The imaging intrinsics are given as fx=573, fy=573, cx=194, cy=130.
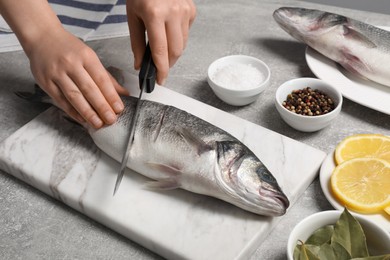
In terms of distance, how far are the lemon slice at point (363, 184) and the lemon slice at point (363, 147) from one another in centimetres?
6

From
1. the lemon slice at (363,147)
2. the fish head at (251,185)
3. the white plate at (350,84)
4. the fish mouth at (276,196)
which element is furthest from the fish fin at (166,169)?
the white plate at (350,84)

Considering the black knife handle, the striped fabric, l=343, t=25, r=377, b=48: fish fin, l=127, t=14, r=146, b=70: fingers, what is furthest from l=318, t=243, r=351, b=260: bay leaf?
the striped fabric

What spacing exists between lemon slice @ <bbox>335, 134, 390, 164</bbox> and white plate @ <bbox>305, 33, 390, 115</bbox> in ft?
0.56

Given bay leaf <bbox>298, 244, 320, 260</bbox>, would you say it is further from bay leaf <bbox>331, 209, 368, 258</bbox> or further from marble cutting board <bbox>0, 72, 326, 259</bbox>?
marble cutting board <bbox>0, 72, 326, 259</bbox>

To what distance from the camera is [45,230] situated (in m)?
1.42

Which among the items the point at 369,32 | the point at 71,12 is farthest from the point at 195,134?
the point at 71,12

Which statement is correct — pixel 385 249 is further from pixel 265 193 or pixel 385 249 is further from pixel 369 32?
pixel 369 32

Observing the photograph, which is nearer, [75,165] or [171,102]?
[75,165]

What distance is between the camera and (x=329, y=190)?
4.72ft

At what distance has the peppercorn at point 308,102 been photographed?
1.64 metres

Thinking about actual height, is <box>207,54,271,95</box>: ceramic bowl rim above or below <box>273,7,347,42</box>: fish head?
below

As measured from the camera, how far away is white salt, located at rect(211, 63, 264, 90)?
1754 millimetres

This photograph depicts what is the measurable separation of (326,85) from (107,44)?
0.82m

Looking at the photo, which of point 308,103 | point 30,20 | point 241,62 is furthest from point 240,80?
point 30,20
